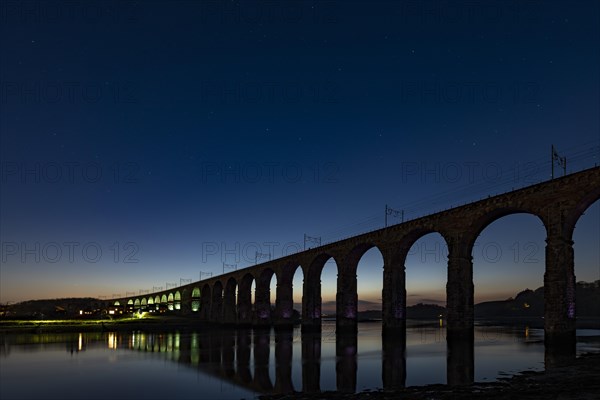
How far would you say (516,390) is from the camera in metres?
18.0

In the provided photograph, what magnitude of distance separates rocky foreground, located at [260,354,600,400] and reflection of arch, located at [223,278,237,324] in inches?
3304

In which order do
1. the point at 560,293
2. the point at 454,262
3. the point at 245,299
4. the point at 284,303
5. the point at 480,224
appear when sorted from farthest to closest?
the point at 245,299 → the point at 284,303 → the point at 454,262 → the point at 480,224 → the point at 560,293

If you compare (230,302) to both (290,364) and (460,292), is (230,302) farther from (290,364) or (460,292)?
(290,364)

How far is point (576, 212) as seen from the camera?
32.8 metres

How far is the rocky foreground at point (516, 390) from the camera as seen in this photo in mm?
16688

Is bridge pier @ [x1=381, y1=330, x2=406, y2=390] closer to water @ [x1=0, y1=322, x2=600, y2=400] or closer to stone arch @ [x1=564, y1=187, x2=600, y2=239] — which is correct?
water @ [x1=0, y1=322, x2=600, y2=400]

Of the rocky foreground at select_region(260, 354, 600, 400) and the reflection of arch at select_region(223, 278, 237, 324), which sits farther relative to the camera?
the reflection of arch at select_region(223, 278, 237, 324)

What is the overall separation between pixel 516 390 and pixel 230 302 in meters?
90.9

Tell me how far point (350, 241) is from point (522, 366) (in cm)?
3110

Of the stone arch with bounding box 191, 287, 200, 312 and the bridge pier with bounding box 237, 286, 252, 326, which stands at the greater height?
the bridge pier with bounding box 237, 286, 252, 326

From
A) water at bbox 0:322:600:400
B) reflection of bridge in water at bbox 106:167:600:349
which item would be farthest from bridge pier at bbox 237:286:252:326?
water at bbox 0:322:600:400

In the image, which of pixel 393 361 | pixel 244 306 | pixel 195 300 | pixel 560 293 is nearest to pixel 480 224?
pixel 560 293

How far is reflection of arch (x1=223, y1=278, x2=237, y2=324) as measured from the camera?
10132 centimetres

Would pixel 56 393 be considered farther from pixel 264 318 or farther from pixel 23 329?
pixel 264 318
